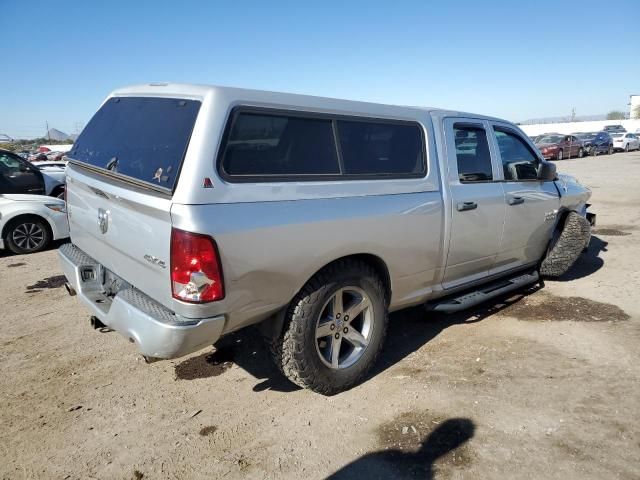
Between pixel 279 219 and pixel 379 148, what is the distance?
1.13 metres

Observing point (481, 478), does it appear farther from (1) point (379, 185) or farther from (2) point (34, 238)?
(2) point (34, 238)

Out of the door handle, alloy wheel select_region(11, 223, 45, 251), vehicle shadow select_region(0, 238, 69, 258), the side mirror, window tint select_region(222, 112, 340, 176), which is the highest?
window tint select_region(222, 112, 340, 176)

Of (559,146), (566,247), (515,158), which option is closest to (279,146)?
(515,158)

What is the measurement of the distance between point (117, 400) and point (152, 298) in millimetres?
1009

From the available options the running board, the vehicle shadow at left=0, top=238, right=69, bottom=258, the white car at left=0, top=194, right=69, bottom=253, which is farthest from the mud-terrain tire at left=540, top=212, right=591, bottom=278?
the vehicle shadow at left=0, top=238, right=69, bottom=258

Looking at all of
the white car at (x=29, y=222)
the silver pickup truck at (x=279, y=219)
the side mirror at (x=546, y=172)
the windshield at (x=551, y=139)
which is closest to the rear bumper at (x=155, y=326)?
the silver pickup truck at (x=279, y=219)

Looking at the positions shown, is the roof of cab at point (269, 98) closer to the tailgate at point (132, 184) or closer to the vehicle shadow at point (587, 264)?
the tailgate at point (132, 184)

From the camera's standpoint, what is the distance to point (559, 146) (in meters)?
27.9

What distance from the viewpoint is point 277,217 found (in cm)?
265

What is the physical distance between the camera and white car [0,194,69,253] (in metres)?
Answer: 7.26

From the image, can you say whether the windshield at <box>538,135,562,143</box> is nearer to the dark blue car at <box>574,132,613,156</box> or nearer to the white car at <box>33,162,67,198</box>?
the dark blue car at <box>574,132,613,156</box>

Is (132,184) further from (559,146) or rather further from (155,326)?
(559,146)

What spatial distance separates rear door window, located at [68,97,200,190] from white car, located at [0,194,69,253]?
425cm

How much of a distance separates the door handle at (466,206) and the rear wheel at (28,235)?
270 inches
